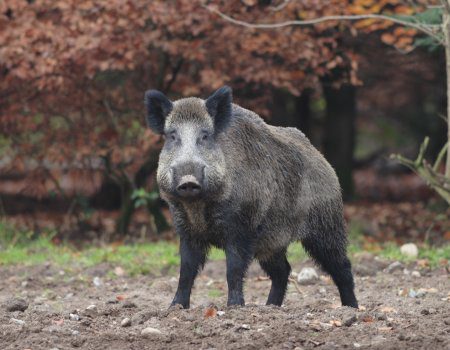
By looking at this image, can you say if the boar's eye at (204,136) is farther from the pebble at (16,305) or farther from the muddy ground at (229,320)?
the pebble at (16,305)

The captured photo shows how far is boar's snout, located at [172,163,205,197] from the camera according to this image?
19.4 ft

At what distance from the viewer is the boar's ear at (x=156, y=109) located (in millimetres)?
6531

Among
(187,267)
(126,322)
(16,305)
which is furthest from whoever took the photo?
(16,305)

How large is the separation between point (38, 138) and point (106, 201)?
15.2 feet

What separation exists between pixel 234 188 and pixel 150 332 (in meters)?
1.32

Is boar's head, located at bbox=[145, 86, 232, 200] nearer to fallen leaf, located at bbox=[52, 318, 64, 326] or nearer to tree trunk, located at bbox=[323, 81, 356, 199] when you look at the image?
fallen leaf, located at bbox=[52, 318, 64, 326]

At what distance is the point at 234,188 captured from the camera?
6422mm

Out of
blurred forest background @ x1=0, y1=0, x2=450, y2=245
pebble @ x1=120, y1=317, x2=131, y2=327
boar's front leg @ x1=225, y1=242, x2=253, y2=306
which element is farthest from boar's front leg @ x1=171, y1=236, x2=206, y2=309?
blurred forest background @ x1=0, y1=0, x2=450, y2=245

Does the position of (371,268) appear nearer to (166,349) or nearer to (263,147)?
(263,147)

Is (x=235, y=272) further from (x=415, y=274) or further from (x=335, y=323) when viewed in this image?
(x=415, y=274)

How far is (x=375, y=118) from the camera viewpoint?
23.4 meters

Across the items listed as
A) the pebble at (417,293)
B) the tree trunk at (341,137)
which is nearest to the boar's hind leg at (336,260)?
the pebble at (417,293)

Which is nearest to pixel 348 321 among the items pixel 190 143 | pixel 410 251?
pixel 190 143

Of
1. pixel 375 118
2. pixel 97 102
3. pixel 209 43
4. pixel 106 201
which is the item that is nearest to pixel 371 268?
pixel 209 43
